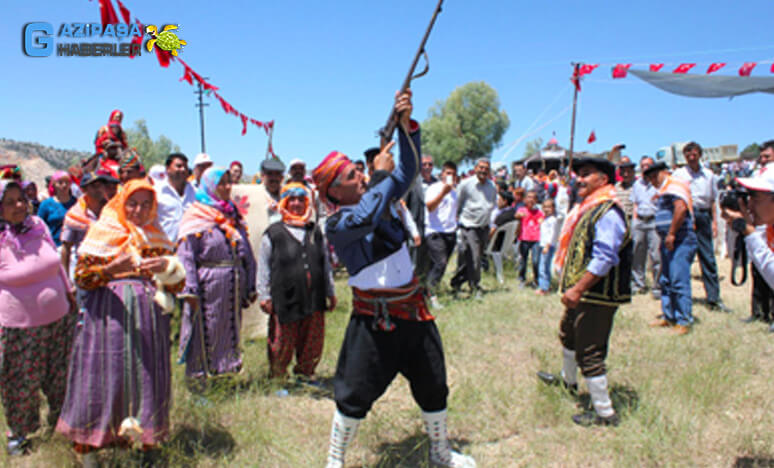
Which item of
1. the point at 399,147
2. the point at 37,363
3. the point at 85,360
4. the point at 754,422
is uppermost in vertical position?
the point at 399,147

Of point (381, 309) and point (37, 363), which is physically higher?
point (381, 309)

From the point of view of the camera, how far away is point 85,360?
266cm

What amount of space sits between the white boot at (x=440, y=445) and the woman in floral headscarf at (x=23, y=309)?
268cm

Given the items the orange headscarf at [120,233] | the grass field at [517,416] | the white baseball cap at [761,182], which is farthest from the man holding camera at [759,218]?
the orange headscarf at [120,233]

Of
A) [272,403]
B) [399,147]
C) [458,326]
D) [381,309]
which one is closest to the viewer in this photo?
[399,147]

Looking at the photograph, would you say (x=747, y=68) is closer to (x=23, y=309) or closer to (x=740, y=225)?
(x=740, y=225)

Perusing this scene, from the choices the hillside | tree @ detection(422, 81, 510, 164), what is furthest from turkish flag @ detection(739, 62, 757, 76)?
tree @ detection(422, 81, 510, 164)

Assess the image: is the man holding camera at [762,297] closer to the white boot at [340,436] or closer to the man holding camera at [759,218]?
the man holding camera at [759,218]

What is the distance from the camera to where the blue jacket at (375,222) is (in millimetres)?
2371

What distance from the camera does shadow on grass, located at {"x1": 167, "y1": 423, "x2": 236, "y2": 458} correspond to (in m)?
3.07

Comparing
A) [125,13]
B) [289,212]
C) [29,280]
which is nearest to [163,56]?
[125,13]

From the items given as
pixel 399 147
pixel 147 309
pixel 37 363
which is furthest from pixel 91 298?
pixel 399 147

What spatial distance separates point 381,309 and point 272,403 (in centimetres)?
179

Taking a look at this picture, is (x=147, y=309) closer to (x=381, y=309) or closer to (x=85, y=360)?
(x=85, y=360)
